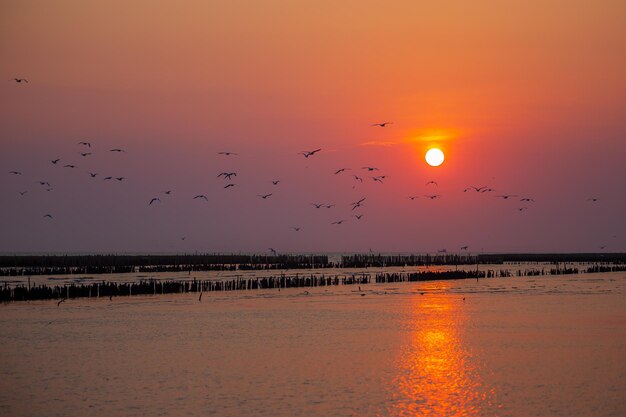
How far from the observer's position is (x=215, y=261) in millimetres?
117375

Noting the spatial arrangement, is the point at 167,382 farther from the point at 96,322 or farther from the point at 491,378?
the point at 96,322

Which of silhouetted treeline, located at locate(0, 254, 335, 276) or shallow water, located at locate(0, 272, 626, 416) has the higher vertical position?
silhouetted treeline, located at locate(0, 254, 335, 276)

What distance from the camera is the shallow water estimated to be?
20.2 metres

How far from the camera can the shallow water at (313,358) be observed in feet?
66.2

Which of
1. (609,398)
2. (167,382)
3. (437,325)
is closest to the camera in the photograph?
(609,398)

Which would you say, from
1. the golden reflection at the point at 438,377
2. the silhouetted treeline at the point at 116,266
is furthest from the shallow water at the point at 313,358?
the silhouetted treeline at the point at 116,266

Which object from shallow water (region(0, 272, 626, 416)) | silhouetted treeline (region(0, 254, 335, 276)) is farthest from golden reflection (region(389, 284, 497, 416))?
silhouetted treeline (region(0, 254, 335, 276))

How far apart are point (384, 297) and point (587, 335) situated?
21.7 meters

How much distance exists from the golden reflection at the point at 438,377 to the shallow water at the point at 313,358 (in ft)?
0.19

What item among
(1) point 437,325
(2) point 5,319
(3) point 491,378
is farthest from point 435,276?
(3) point 491,378

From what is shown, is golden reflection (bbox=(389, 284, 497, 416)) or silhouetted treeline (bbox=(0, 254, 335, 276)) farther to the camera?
silhouetted treeline (bbox=(0, 254, 335, 276))

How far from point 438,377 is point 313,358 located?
5.01 metres

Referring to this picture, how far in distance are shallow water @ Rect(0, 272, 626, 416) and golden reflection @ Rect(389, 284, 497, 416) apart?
0.06m

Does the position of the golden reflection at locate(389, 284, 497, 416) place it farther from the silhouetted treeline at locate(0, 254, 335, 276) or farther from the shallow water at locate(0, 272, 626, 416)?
the silhouetted treeline at locate(0, 254, 335, 276)
